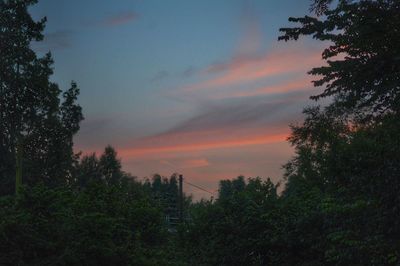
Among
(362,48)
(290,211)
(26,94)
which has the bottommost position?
(290,211)

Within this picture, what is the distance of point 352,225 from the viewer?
1028 centimetres

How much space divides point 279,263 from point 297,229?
A: 120 cm

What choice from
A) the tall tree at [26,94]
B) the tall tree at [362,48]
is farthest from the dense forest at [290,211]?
the tall tree at [26,94]

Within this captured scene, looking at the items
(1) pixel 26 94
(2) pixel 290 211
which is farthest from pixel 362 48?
(1) pixel 26 94

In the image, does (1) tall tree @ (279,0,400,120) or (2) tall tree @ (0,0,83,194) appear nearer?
(1) tall tree @ (279,0,400,120)

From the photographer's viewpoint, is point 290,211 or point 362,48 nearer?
point 362,48

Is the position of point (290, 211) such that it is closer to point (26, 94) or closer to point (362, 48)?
point (362, 48)

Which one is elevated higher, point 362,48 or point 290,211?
point 362,48

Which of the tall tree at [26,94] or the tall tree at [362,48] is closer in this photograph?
the tall tree at [362,48]

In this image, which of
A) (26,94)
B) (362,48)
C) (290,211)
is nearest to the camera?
(362,48)

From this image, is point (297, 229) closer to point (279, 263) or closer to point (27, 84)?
point (279, 263)

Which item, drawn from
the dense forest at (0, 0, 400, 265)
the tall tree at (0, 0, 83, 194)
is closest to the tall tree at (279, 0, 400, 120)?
the dense forest at (0, 0, 400, 265)

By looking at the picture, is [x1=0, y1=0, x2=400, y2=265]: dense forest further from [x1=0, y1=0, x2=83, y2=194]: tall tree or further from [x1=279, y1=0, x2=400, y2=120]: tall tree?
[x1=0, y1=0, x2=83, y2=194]: tall tree

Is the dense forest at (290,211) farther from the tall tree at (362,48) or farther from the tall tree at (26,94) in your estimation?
the tall tree at (26,94)
